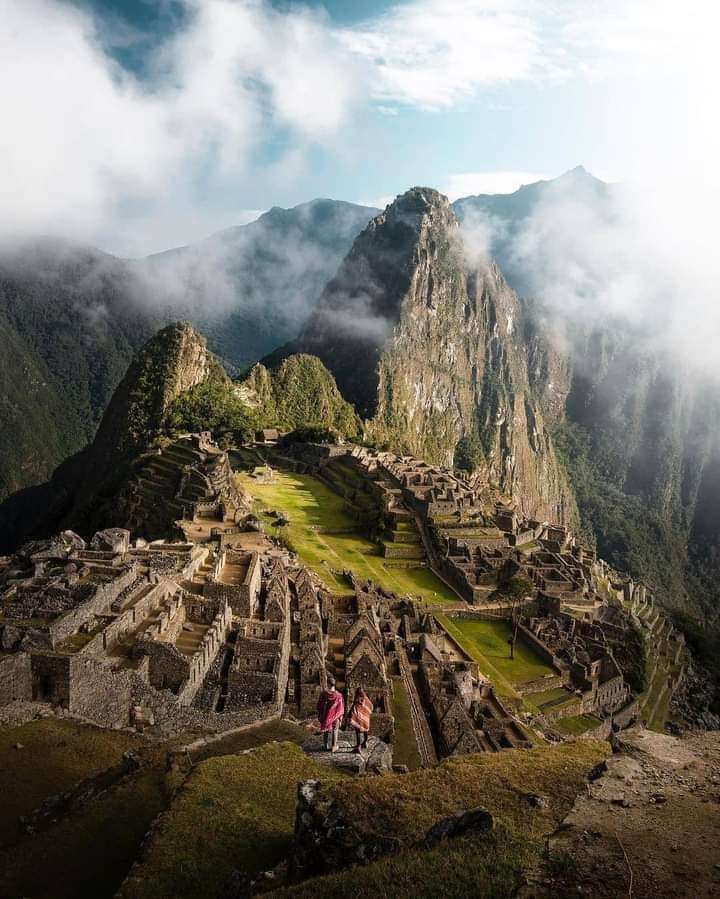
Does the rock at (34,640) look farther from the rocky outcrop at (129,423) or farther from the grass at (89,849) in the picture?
the rocky outcrop at (129,423)

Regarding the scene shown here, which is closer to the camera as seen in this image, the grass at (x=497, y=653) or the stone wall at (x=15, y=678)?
the stone wall at (x=15, y=678)

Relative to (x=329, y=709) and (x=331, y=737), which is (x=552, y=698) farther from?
(x=329, y=709)

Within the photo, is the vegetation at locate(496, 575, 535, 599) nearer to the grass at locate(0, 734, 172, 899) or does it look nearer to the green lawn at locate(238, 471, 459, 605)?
the green lawn at locate(238, 471, 459, 605)

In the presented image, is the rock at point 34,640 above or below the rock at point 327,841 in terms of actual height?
below

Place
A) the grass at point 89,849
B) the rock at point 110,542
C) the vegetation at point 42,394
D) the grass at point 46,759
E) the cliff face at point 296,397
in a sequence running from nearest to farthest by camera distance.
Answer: the grass at point 89,849, the grass at point 46,759, the rock at point 110,542, the cliff face at point 296,397, the vegetation at point 42,394

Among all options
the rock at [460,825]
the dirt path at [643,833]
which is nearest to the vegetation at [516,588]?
the dirt path at [643,833]

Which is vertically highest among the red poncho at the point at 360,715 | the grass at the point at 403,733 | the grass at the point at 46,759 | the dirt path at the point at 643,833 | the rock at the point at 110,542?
the dirt path at the point at 643,833

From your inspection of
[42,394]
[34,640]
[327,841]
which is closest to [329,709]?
[327,841]

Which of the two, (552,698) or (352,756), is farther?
(552,698)
